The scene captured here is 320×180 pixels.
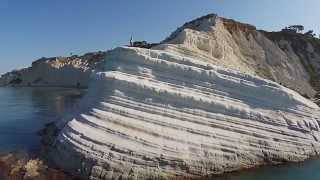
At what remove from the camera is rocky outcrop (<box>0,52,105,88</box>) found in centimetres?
12507

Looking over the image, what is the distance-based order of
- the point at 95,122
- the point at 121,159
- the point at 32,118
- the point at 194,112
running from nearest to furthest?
the point at 121,159
the point at 95,122
the point at 194,112
the point at 32,118

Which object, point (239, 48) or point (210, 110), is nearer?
point (210, 110)

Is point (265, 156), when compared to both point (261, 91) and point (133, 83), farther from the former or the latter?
point (133, 83)

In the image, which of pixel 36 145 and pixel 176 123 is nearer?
pixel 176 123

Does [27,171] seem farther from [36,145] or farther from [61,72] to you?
[61,72]

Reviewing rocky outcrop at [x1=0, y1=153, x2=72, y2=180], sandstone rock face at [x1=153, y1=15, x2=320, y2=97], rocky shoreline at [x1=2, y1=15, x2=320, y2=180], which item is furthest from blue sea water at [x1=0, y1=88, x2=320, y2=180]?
sandstone rock face at [x1=153, y1=15, x2=320, y2=97]

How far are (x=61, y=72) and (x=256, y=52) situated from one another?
3564 inches

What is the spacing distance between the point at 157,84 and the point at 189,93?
206 cm

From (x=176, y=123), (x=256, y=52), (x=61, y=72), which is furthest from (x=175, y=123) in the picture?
(x=61, y=72)

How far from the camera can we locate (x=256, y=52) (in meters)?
55.7

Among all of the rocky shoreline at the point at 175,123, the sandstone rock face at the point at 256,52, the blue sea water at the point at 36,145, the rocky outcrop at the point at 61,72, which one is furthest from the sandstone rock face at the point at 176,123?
the rocky outcrop at the point at 61,72

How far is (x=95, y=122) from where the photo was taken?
25391mm

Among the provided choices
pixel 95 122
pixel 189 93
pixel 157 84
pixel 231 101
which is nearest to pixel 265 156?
pixel 231 101

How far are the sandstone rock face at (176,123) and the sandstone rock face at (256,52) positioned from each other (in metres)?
10.1
